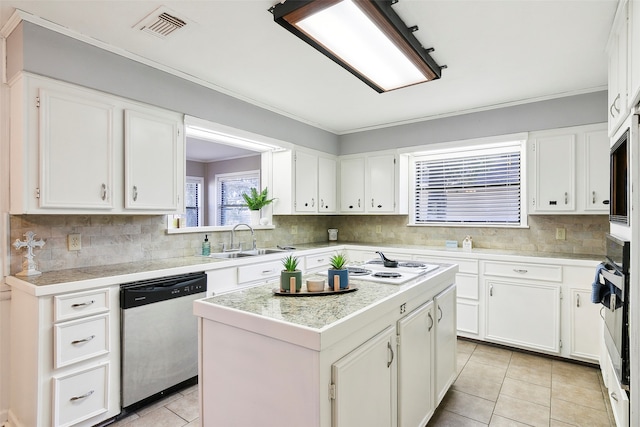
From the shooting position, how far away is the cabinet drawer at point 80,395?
2.00 meters

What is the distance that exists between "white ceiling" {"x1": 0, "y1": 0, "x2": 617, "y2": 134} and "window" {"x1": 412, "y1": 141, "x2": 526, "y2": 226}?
2.18ft

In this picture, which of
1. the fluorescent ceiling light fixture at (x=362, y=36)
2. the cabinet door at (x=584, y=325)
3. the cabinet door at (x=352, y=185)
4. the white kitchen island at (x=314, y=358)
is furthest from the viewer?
the cabinet door at (x=352, y=185)

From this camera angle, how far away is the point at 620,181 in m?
2.08

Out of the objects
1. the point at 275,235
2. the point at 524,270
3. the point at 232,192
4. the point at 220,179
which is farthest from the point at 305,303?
the point at 220,179

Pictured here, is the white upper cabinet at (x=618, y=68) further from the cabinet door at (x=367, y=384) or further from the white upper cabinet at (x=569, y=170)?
the cabinet door at (x=367, y=384)

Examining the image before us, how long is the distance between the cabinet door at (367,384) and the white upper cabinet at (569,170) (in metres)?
2.74

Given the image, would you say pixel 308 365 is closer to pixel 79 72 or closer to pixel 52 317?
pixel 52 317

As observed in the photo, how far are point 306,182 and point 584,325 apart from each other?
320 cm

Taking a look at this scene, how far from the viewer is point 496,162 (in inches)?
161

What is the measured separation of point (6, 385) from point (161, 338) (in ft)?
3.20

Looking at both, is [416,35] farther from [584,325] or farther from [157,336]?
[584,325]

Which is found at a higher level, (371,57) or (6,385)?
(371,57)

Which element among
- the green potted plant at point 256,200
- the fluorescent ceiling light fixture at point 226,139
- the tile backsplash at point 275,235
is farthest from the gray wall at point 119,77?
the tile backsplash at point 275,235

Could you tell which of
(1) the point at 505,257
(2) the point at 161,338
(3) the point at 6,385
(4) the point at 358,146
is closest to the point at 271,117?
(4) the point at 358,146
